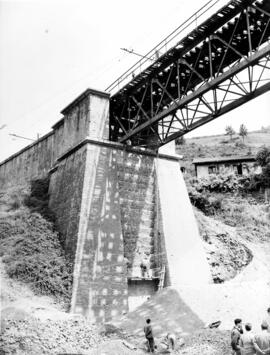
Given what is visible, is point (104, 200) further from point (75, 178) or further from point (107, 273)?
point (107, 273)

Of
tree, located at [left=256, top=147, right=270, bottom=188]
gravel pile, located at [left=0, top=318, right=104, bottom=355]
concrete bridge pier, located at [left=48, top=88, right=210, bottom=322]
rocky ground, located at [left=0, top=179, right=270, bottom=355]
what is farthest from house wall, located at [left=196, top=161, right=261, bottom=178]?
gravel pile, located at [left=0, top=318, right=104, bottom=355]

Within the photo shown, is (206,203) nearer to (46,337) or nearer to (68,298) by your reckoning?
(68,298)

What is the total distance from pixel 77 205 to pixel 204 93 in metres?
7.05

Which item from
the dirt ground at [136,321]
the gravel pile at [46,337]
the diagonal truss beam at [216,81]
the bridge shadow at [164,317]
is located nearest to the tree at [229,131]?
the diagonal truss beam at [216,81]

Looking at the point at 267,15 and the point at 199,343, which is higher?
the point at 267,15

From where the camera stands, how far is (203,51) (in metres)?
14.0

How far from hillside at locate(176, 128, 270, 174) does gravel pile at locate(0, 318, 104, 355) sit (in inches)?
1511

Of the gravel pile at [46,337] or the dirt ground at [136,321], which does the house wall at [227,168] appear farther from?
the gravel pile at [46,337]

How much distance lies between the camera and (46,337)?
418 inches

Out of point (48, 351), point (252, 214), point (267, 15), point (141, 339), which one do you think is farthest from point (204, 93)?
point (252, 214)

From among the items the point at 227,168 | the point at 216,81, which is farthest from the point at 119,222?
the point at 227,168

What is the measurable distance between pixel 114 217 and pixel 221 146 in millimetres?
52168

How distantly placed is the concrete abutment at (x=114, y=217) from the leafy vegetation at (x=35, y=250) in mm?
496

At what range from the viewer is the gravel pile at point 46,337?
1011 centimetres
